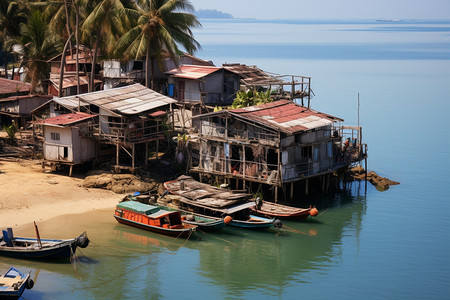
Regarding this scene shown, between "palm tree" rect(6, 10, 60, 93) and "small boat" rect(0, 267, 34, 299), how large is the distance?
33.5 meters

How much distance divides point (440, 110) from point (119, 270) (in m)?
68.5

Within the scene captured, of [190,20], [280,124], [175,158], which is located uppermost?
[190,20]

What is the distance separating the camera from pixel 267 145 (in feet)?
135

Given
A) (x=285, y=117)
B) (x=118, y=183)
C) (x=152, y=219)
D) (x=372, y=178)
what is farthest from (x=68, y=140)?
(x=372, y=178)

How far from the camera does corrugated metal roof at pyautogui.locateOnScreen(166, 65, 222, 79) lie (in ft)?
175

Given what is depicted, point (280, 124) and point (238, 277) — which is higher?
point (280, 124)

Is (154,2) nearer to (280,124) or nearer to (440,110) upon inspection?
(280,124)

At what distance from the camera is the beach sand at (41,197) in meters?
37.9

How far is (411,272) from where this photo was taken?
33.8m

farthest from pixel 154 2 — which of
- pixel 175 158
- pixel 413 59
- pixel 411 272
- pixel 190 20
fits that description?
pixel 413 59

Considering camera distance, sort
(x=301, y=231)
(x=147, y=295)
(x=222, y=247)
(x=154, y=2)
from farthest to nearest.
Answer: (x=154, y=2) < (x=301, y=231) < (x=222, y=247) < (x=147, y=295)

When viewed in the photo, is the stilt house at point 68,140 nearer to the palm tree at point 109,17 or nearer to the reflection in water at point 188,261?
the reflection in water at point 188,261

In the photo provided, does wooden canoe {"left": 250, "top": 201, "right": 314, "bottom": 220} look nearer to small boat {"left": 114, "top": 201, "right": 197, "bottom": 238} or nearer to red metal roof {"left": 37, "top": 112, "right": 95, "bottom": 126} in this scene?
small boat {"left": 114, "top": 201, "right": 197, "bottom": 238}

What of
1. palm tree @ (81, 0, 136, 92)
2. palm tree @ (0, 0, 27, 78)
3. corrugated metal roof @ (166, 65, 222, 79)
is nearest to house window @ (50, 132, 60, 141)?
palm tree @ (81, 0, 136, 92)
